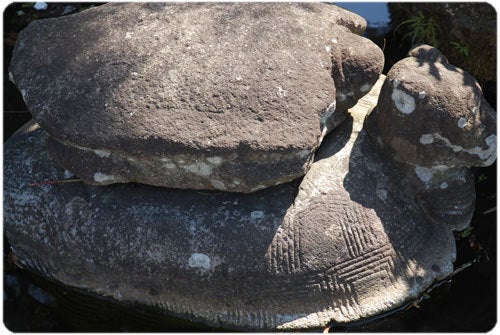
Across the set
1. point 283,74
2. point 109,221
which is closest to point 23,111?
point 109,221

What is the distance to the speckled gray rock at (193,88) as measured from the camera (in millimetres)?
3139

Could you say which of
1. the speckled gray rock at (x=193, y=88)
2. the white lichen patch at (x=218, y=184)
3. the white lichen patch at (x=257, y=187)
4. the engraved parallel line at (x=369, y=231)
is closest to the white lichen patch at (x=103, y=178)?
the speckled gray rock at (x=193, y=88)

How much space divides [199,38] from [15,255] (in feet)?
5.55

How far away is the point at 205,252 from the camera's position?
3.45 m

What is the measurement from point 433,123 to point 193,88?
49.1 inches

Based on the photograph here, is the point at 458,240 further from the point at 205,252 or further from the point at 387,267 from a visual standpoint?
the point at 205,252

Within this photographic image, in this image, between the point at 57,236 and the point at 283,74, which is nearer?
the point at 283,74

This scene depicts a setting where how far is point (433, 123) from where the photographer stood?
3.41 meters

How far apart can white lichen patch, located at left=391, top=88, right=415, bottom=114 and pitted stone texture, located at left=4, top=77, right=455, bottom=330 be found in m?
0.37

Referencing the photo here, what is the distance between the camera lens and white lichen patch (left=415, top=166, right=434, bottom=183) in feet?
12.0

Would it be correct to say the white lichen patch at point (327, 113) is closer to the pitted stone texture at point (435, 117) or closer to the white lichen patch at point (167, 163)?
the pitted stone texture at point (435, 117)

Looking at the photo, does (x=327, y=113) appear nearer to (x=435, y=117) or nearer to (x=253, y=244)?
(x=435, y=117)

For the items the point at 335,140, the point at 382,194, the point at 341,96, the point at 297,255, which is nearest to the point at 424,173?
the point at 382,194

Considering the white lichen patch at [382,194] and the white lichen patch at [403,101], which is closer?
the white lichen patch at [403,101]
